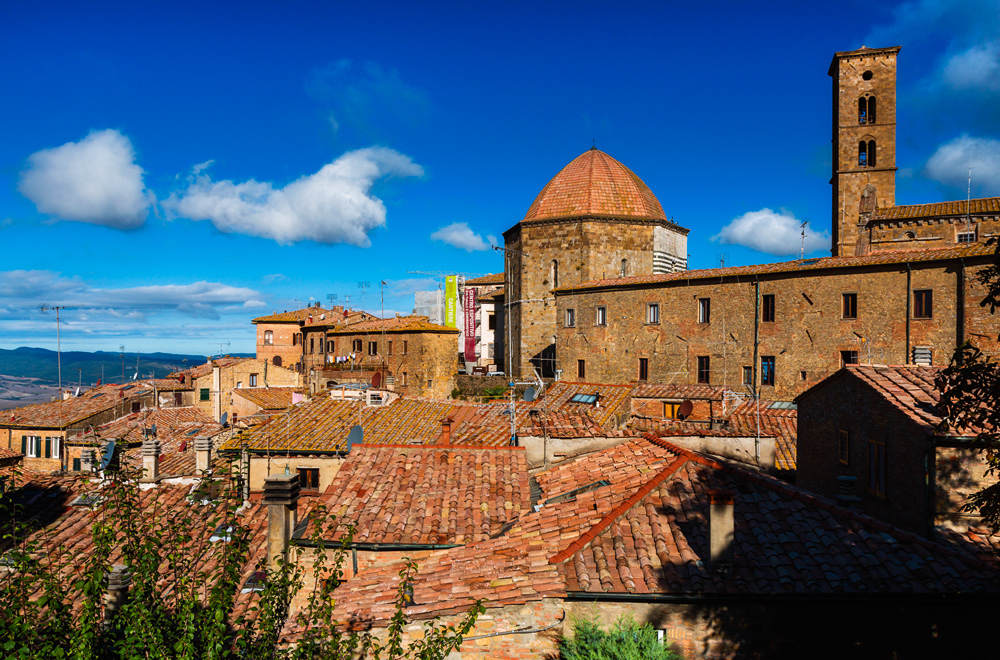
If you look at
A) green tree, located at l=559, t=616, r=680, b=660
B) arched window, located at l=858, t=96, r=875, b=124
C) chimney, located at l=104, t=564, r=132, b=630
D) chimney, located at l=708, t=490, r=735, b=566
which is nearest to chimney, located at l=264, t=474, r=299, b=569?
chimney, located at l=104, t=564, r=132, b=630

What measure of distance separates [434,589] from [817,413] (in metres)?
10.7

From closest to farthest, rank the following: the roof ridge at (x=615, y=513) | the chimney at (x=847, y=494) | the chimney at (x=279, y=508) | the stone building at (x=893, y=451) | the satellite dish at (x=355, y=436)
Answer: the roof ridge at (x=615, y=513), the stone building at (x=893, y=451), the chimney at (x=279, y=508), the chimney at (x=847, y=494), the satellite dish at (x=355, y=436)

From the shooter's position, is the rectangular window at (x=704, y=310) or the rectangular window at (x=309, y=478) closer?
the rectangular window at (x=309, y=478)

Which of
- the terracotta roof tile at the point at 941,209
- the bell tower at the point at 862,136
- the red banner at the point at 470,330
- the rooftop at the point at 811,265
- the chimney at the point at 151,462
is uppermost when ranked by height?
the bell tower at the point at 862,136

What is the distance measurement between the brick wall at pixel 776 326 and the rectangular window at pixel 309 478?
21.9 meters

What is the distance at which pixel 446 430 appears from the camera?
58.5 ft

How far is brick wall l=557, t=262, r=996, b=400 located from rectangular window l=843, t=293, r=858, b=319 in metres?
0.18

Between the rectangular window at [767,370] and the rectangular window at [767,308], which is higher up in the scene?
the rectangular window at [767,308]

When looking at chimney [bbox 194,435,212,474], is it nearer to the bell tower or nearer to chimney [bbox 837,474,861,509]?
chimney [bbox 837,474,861,509]

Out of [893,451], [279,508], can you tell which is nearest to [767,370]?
[893,451]

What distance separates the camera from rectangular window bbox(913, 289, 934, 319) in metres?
26.2

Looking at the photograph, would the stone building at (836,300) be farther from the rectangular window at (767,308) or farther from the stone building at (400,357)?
the stone building at (400,357)

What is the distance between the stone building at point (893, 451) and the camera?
31.8 feet

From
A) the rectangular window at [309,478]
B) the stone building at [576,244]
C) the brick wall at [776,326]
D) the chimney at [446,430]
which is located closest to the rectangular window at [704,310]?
the brick wall at [776,326]
